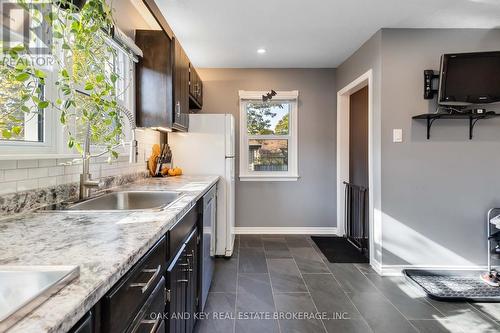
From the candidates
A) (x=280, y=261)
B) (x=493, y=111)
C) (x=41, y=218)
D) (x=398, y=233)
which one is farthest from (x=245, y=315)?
(x=493, y=111)

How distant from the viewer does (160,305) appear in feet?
3.66

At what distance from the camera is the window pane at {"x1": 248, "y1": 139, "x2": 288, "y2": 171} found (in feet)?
14.5

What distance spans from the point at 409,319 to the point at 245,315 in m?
1.17

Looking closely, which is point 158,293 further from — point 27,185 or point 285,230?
point 285,230

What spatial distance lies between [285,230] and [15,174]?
3559 mm

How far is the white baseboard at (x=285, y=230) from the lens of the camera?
431 cm

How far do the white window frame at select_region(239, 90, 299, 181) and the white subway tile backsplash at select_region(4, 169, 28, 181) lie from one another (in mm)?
3137

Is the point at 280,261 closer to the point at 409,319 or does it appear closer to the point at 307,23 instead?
the point at 409,319

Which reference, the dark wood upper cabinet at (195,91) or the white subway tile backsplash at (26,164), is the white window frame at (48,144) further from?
the dark wood upper cabinet at (195,91)

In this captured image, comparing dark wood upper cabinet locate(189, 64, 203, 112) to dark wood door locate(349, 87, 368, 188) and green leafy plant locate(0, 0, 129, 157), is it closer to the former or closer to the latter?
green leafy plant locate(0, 0, 129, 157)

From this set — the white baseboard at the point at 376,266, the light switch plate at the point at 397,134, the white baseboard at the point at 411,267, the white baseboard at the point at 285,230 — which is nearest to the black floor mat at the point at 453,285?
the white baseboard at the point at 411,267

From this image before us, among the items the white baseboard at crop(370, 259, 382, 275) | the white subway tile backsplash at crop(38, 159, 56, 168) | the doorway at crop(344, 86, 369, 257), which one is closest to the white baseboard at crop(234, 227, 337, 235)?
the doorway at crop(344, 86, 369, 257)

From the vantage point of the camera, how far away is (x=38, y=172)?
54.9 inches

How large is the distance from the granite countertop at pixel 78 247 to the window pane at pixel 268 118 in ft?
10.4
